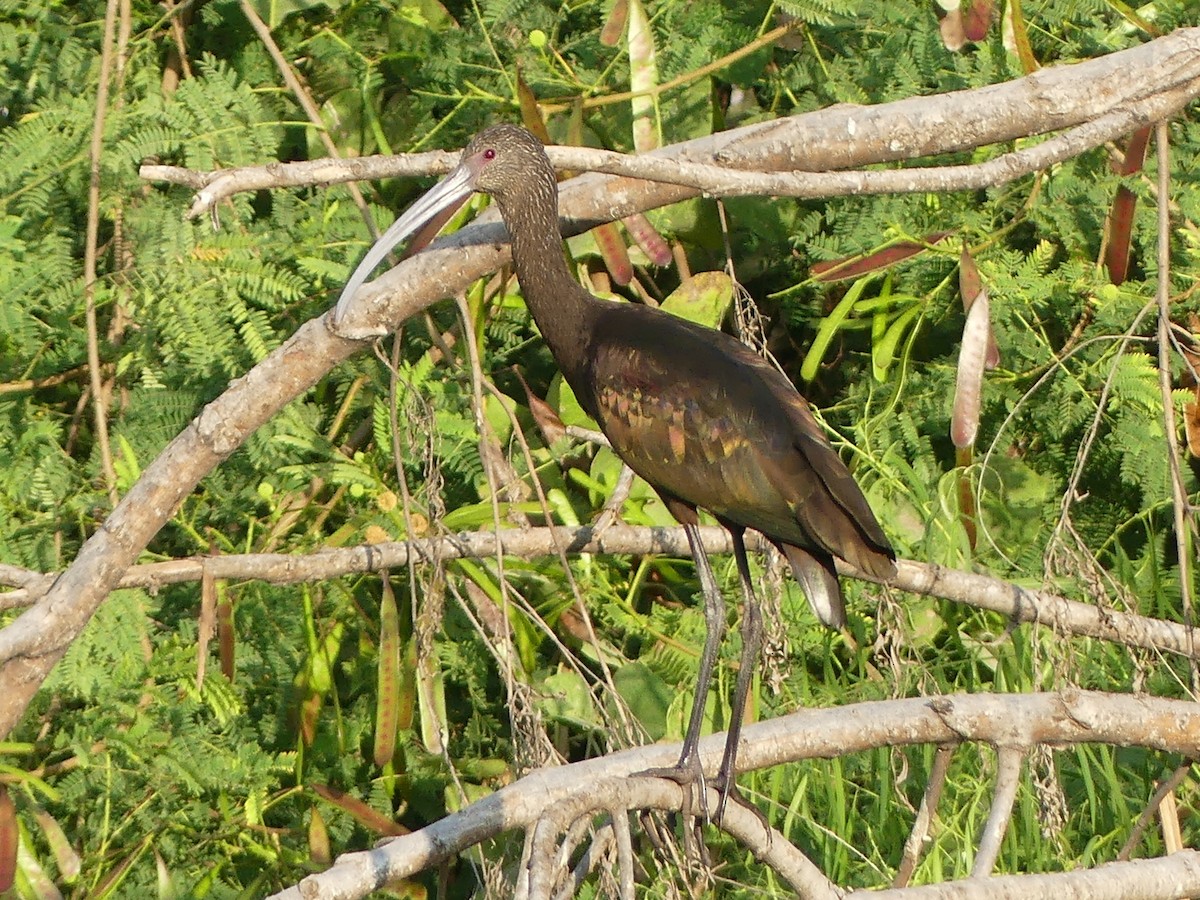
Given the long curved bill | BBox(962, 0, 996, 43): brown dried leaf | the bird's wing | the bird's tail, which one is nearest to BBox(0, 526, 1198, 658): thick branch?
the bird's tail

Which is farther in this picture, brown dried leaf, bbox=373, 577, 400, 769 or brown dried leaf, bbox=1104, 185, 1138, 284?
brown dried leaf, bbox=1104, 185, 1138, 284

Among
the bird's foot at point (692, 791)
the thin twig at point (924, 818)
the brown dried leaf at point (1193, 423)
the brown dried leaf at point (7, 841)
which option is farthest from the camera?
the brown dried leaf at point (1193, 423)

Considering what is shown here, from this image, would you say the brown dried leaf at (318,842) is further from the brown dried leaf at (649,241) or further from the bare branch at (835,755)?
the brown dried leaf at (649,241)

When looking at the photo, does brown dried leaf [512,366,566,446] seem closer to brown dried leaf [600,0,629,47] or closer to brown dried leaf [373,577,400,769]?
brown dried leaf [373,577,400,769]

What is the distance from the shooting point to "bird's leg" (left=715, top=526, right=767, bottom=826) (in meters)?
3.68

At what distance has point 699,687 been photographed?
4.06 meters

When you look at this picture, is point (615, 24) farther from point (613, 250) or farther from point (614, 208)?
point (614, 208)

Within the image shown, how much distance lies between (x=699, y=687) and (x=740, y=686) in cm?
22

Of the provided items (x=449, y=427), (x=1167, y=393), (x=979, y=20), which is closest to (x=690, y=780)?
(x=1167, y=393)

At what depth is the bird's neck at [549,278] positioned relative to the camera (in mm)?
4047

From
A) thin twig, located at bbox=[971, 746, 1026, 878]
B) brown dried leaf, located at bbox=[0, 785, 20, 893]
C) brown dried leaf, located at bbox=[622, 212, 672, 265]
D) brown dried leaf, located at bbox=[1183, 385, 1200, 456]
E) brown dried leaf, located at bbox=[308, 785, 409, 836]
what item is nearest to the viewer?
thin twig, located at bbox=[971, 746, 1026, 878]

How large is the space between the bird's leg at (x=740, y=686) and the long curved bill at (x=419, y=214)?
1.10m

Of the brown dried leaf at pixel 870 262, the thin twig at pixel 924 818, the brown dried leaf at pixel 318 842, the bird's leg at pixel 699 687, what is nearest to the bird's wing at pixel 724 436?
the bird's leg at pixel 699 687

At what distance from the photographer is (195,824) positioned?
5.11m
